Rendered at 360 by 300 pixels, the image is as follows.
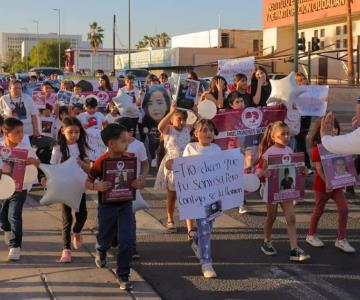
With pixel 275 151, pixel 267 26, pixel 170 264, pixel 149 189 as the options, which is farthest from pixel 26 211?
pixel 267 26

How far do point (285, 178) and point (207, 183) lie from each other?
94cm

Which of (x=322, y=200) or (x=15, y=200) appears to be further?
(x=322, y=200)

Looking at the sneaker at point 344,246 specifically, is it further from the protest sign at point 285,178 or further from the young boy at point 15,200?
the young boy at point 15,200

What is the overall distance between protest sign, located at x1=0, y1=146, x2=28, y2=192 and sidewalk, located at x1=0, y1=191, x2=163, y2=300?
733 millimetres

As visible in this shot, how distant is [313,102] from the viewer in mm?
9305

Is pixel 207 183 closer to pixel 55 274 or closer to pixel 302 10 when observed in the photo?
pixel 55 274

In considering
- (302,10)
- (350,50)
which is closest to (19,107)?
(350,50)

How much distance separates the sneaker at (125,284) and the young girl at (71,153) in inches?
37.4

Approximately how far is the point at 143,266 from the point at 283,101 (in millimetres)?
3858

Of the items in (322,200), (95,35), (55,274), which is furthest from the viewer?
(95,35)

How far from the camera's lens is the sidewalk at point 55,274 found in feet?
16.3

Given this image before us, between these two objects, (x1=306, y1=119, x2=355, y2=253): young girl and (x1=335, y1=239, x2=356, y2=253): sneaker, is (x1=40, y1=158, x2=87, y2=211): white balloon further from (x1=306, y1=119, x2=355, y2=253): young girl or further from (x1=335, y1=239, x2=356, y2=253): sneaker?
(x1=335, y1=239, x2=356, y2=253): sneaker

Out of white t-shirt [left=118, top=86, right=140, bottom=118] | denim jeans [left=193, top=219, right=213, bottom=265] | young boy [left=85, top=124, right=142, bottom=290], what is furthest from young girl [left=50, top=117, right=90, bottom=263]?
white t-shirt [left=118, top=86, right=140, bottom=118]

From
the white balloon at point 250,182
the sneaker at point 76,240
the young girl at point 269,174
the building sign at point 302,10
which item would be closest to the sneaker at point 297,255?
the young girl at point 269,174
